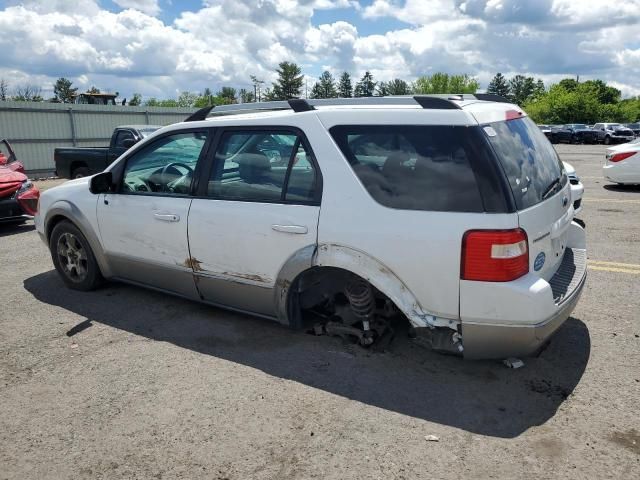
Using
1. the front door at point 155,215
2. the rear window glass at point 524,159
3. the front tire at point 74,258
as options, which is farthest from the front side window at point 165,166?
the rear window glass at point 524,159

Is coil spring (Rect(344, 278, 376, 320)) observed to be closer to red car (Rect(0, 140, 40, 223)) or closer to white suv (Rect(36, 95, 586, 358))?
white suv (Rect(36, 95, 586, 358))

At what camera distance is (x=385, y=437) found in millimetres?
2848

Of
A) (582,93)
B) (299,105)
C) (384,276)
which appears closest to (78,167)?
(299,105)

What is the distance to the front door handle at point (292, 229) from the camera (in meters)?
3.59

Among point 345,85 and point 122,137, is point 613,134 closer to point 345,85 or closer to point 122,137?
point 122,137

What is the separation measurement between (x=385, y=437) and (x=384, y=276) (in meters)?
0.97

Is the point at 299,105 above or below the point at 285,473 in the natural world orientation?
above

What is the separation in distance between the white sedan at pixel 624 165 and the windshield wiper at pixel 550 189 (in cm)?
989

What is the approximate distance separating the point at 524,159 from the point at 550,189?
344 mm

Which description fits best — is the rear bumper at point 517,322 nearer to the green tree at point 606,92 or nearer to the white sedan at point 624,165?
the white sedan at point 624,165

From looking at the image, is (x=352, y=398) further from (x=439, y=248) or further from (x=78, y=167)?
(x=78, y=167)

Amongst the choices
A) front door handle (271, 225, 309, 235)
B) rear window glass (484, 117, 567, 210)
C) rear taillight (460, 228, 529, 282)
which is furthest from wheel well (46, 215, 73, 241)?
rear window glass (484, 117, 567, 210)

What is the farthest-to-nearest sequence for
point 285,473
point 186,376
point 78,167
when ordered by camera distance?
point 78,167 → point 186,376 → point 285,473

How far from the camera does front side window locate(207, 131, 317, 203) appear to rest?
3666 mm
